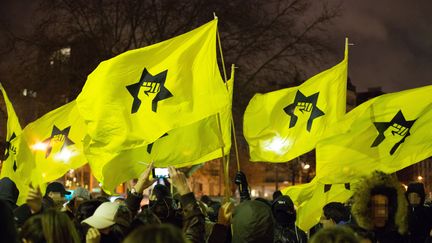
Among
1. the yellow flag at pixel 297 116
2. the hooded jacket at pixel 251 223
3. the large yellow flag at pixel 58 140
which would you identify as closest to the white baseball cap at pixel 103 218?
the hooded jacket at pixel 251 223

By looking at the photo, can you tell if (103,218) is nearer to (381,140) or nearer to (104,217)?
(104,217)

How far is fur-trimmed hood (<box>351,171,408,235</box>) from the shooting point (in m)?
4.73

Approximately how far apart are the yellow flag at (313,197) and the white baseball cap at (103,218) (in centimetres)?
441

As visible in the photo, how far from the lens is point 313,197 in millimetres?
9023

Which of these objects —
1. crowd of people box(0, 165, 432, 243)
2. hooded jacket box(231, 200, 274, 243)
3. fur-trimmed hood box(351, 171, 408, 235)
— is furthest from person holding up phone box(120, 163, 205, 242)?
fur-trimmed hood box(351, 171, 408, 235)

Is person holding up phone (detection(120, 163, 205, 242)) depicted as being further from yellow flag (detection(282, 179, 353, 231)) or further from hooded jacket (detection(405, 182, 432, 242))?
yellow flag (detection(282, 179, 353, 231))

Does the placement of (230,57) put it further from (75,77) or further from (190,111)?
(190,111)

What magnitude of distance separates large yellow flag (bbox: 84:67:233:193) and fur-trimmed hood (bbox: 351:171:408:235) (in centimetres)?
329

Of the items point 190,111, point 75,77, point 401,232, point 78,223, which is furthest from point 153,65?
point 75,77

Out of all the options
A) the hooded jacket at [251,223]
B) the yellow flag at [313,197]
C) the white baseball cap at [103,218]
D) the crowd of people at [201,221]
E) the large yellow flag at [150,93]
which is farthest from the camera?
the yellow flag at [313,197]

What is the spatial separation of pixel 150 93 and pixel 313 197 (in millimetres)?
3016

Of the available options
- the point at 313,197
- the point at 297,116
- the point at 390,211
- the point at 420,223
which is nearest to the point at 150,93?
the point at 313,197

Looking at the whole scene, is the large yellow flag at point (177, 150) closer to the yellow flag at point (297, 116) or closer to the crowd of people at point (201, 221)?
the crowd of people at point (201, 221)

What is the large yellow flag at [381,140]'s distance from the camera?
334 inches
